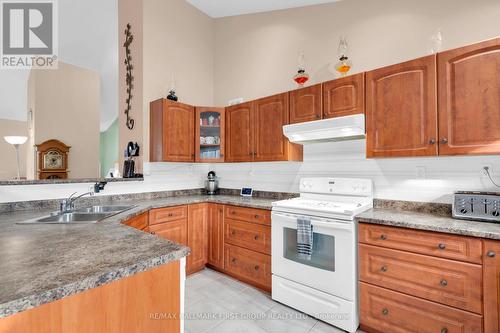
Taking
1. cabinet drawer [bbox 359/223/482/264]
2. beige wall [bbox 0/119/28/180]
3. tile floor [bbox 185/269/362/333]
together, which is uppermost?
beige wall [bbox 0/119/28/180]

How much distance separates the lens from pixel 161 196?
3.20 m

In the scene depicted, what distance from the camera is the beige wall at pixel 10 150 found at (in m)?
3.49

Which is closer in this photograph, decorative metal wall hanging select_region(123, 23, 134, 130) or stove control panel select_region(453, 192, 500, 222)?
stove control panel select_region(453, 192, 500, 222)

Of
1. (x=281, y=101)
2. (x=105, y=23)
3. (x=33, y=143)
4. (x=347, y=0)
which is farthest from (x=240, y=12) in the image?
(x=33, y=143)

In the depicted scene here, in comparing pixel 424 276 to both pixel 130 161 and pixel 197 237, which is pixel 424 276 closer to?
pixel 197 237

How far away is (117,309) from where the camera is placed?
0.93m

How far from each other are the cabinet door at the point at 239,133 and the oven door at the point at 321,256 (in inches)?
39.1

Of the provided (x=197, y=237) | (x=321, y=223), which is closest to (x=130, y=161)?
(x=197, y=237)

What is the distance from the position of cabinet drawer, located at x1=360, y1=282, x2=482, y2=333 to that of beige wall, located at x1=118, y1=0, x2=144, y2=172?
2.79m

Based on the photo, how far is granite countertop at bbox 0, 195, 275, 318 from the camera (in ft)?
2.39

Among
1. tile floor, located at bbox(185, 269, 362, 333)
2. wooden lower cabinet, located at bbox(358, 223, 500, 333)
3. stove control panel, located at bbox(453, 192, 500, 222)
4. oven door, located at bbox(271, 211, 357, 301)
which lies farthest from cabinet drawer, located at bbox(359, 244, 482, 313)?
tile floor, located at bbox(185, 269, 362, 333)

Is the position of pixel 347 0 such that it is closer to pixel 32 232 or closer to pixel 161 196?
pixel 161 196

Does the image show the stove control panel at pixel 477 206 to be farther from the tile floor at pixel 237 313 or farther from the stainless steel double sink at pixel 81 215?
the stainless steel double sink at pixel 81 215

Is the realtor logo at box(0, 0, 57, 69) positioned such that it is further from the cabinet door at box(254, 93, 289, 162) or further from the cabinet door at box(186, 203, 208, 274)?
A: the cabinet door at box(186, 203, 208, 274)
